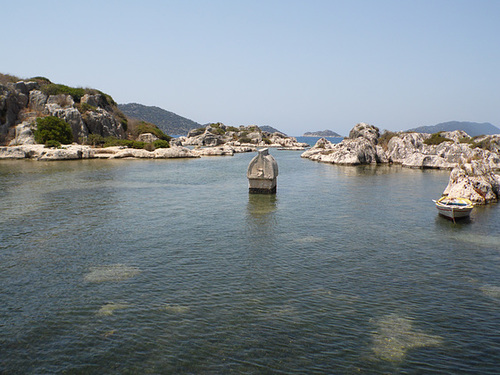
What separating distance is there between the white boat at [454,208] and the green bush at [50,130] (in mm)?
92503

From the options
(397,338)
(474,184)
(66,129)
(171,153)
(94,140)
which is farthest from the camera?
(94,140)

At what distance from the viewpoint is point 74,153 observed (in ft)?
271

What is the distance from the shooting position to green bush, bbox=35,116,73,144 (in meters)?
91.3

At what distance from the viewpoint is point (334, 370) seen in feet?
35.5

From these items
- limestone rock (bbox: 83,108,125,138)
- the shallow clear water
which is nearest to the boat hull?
the shallow clear water

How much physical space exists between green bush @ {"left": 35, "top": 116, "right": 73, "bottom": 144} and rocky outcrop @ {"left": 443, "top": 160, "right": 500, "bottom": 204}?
91.4 metres

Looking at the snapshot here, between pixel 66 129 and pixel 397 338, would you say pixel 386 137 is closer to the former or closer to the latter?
pixel 66 129

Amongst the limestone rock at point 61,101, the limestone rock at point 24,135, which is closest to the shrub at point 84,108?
the limestone rock at point 61,101

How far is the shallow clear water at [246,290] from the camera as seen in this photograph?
1148 cm

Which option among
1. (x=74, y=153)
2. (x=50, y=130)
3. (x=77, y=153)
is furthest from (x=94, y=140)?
(x=74, y=153)

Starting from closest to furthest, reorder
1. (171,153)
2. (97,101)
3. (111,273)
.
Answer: (111,273) < (171,153) < (97,101)

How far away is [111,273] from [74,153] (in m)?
74.3

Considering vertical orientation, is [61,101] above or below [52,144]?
above

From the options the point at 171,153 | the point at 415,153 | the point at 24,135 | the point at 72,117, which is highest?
the point at 72,117
